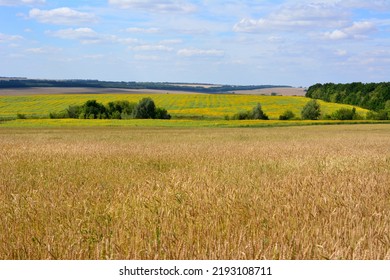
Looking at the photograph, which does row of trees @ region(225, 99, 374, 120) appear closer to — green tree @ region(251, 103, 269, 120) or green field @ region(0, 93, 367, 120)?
green tree @ region(251, 103, 269, 120)

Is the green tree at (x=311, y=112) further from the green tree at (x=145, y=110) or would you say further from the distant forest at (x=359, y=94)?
the distant forest at (x=359, y=94)

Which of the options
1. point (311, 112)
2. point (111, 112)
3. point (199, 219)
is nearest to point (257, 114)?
point (311, 112)

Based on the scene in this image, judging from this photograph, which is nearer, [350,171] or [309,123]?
[350,171]

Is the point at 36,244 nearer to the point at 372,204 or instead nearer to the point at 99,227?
the point at 99,227

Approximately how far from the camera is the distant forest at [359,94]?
114m

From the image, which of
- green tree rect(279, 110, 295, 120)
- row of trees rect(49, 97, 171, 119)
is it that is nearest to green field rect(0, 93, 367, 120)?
green tree rect(279, 110, 295, 120)

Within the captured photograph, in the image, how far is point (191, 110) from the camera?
80.9 metres

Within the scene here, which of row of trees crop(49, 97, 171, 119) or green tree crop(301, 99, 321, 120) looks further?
green tree crop(301, 99, 321, 120)

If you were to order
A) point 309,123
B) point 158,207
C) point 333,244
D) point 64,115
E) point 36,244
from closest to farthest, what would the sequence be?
point 333,244, point 36,244, point 158,207, point 309,123, point 64,115

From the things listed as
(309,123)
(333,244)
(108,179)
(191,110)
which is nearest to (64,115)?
(191,110)

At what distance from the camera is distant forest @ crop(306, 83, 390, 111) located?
114000mm

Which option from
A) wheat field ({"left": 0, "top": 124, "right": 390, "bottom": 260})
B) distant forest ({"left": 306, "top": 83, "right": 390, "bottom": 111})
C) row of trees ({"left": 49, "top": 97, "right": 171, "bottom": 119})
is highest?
distant forest ({"left": 306, "top": 83, "right": 390, "bottom": 111})

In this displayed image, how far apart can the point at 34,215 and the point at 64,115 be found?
2847 inches

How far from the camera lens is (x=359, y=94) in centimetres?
12081
